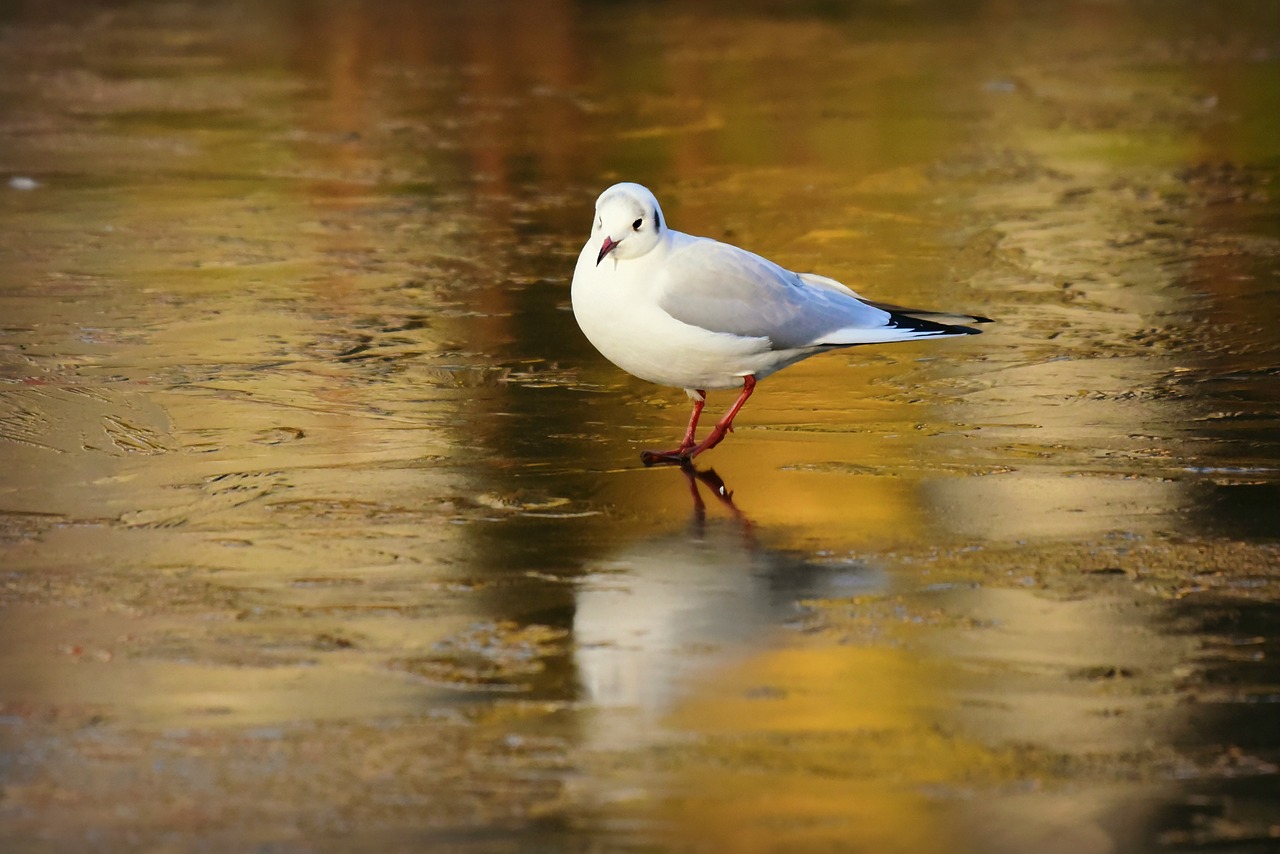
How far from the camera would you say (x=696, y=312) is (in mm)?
6316

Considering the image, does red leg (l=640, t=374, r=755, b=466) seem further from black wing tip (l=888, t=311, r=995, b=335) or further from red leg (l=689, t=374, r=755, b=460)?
black wing tip (l=888, t=311, r=995, b=335)

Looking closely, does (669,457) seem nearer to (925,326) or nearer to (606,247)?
(606,247)

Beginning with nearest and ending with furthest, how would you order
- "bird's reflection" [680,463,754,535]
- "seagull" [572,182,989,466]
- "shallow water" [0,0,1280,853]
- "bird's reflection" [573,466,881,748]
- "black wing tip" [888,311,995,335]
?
"shallow water" [0,0,1280,853], "bird's reflection" [573,466,881,748], "bird's reflection" [680,463,754,535], "seagull" [572,182,989,466], "black wing tip" [888,311,995,335]

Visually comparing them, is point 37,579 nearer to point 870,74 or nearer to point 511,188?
point 511,188

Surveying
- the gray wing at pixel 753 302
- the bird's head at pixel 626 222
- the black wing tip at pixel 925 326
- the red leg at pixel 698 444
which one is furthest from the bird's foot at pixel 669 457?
the black wing tip at pixel 925 326

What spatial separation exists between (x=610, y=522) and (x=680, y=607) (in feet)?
2.67

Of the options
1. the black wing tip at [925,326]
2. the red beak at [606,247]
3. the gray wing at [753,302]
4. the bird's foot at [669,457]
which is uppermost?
the red beak at [606,247]

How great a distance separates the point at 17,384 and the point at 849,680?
420 centimetres

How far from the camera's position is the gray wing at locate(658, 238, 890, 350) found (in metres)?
6.33

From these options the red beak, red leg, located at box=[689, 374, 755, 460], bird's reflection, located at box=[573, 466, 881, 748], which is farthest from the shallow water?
the red beak

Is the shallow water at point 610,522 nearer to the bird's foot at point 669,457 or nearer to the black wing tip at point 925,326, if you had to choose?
the bird's foot at point 669,457

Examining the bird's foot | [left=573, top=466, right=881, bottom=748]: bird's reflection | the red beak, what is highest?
the red beak

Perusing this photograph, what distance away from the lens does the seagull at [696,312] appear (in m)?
6.29

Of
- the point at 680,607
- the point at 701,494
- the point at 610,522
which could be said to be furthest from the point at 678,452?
the point at 680,607
